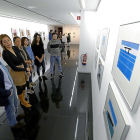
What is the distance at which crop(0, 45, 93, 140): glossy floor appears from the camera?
2157 mm

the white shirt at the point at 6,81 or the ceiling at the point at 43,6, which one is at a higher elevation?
the ceiling at the point at 43,6

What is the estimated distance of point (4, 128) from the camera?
2.26 metres

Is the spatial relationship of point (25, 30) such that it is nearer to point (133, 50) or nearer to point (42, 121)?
point (42, 121)

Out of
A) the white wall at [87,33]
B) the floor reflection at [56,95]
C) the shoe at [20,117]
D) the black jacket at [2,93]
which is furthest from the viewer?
the white wall at [87,33]

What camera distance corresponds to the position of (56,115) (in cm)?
265

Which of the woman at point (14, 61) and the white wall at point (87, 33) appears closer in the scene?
the woman at point (14, 61)

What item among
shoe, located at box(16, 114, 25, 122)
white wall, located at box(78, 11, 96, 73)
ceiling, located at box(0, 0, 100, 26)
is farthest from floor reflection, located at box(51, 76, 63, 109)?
ceiling, located at box(0, 0, 100, 26)

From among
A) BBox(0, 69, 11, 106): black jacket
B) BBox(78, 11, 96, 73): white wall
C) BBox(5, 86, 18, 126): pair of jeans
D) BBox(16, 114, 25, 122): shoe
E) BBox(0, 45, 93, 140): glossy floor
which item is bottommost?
BBox(0, 45, 93, 140): glossy floor

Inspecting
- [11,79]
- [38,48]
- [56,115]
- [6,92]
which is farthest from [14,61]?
[38,48]

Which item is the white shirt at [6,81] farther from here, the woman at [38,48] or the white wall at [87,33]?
the white wall at [87,33]

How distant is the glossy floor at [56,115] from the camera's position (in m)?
2.16

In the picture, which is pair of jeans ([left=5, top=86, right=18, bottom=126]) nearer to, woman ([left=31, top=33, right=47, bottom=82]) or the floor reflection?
the floor reflection

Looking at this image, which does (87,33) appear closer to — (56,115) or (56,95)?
(56,95)

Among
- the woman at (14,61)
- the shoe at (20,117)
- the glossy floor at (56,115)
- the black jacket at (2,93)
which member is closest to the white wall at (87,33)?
the glossy floor at (56,115)
